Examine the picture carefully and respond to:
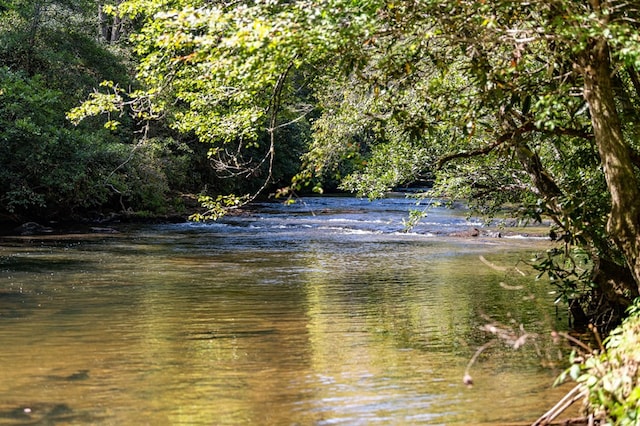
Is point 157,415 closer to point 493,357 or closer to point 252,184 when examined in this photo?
point 493,357

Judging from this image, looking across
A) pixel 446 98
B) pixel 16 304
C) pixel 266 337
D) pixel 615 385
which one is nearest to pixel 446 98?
pixel 446 98

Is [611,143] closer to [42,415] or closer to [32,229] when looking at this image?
[42,415]

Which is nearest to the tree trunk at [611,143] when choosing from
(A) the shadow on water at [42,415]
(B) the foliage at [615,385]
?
(B) the foliage at [615,385]

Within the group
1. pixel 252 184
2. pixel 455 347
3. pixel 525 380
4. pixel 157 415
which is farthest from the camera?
pixel 252 184

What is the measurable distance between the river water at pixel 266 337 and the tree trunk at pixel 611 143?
114 centimetres

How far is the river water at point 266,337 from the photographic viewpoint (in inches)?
280

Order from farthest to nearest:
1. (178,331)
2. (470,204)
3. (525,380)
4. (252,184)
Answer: (252,184), (470,204), (178,331), (525,380)

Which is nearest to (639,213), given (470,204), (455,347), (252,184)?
(455,347)

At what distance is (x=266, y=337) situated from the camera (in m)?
10.4

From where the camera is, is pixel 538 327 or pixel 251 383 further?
pixel 538 327

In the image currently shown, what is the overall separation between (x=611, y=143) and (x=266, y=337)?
204 inches

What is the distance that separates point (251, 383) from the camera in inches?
314

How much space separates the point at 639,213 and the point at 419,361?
9.79ft

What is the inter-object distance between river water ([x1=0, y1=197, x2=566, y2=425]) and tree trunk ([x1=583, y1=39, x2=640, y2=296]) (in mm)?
1135
